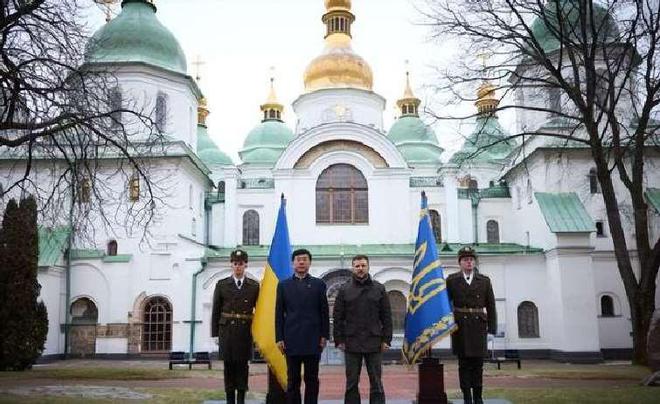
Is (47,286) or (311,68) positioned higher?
(311,68)

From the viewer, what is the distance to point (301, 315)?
323 inches

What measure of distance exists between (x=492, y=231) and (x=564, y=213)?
6.04 metres

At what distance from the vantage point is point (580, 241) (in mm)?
26281

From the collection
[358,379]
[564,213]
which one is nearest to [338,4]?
[564,213]

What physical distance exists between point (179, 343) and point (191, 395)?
15.3 m

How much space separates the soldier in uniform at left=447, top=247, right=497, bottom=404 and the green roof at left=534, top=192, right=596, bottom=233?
59.2 feet

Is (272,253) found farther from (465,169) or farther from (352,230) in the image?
(465,169)

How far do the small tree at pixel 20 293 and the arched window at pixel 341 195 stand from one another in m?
12.3

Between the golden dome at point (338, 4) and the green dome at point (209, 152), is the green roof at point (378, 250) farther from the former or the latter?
the golden dome at point (338, 4)

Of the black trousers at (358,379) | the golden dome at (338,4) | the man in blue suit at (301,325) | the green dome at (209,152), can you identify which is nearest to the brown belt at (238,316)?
the man in blue suit at (301,325)

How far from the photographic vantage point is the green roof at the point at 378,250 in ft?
91.6

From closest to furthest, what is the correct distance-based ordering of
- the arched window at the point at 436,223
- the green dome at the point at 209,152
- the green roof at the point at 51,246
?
the green roof at the point at 51,246, the arched window at the point at 436,223, the green dome at the point at 209,152

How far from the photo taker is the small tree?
2098 cm

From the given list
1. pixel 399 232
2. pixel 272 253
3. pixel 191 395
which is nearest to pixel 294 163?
pixel 399 232
